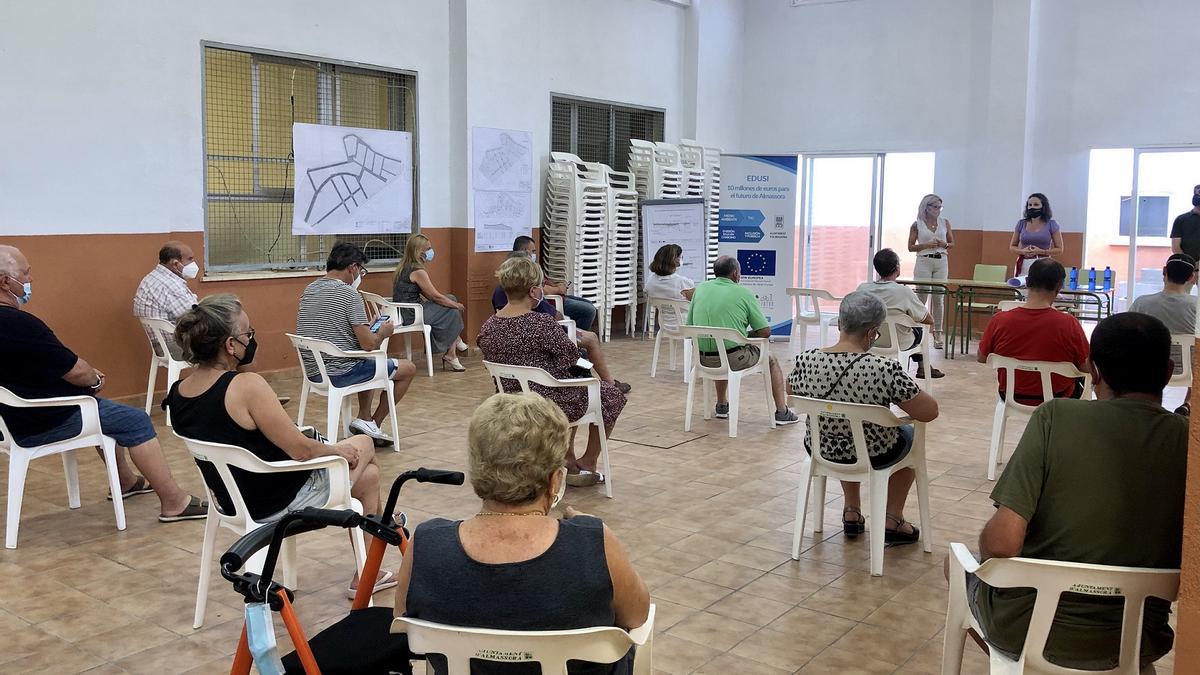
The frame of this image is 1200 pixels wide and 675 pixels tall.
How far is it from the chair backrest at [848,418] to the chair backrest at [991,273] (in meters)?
7.64

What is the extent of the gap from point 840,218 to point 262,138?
7.91 m

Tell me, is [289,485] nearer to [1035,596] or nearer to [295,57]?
[1035,596]

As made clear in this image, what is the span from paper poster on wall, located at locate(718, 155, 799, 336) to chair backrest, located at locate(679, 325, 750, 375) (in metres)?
4.35

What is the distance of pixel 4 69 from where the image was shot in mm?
6668

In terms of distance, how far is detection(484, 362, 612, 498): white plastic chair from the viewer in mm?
5039

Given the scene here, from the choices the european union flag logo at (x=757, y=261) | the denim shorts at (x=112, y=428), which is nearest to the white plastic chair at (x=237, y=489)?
the denim shorts at (x=112, y=428)

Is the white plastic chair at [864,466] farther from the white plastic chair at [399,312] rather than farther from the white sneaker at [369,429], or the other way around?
the white plastic chair at [399,312]

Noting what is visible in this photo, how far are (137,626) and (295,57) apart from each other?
605cm

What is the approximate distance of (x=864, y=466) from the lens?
4.23 meters

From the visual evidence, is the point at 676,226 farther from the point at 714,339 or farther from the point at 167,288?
the point at 167,288

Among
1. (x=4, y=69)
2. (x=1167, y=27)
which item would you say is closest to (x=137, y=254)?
(x=4, y=69)

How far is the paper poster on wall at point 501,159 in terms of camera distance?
10.1m

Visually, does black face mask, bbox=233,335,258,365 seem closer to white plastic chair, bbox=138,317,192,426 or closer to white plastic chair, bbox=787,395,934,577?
white plastic chair, bbox=787,395,934,577

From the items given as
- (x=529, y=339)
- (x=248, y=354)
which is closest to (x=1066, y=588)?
(x=248, y=354)
